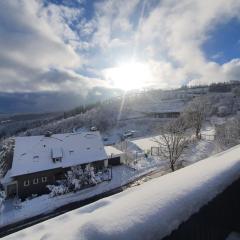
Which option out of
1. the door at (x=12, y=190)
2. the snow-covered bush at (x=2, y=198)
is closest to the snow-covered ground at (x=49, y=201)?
the snow-covered bush at (x=2, y=198)

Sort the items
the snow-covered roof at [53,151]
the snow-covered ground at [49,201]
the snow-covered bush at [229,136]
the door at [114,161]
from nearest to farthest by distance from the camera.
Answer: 1. the snow-covered ground at [49,201]
2. the snow-covered roof at [53,151]
3. the snow-covered bush at [229,136]
4. the door at [114,161]

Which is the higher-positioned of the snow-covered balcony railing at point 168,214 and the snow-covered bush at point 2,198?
the snow-covered balcony railing at point 168,214

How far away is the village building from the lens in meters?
20.1

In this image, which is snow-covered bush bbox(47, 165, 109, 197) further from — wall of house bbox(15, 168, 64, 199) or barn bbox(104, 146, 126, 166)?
barn bbox(104, 146, 126, 166)

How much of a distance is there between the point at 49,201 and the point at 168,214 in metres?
18.4

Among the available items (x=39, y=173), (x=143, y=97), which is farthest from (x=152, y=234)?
(x=143, y=97)

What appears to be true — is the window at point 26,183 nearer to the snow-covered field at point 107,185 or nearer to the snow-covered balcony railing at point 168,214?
the snow-covered field at point 107,185

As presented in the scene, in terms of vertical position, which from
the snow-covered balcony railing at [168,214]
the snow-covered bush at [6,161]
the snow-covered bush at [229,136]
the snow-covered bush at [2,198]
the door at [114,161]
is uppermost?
the snow-covered balcony railing at [168,214]

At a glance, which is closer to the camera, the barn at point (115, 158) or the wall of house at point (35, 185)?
the wall of house at point (35, 185)

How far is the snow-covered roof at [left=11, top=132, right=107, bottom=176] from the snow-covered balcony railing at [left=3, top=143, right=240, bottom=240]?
20.3 m

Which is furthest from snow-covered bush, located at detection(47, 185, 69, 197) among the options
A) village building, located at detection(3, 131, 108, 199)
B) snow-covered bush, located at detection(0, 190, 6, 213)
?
snow-covered bush, located at detection(0, 190, 6, 213)

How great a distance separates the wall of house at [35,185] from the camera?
19984 millimetres

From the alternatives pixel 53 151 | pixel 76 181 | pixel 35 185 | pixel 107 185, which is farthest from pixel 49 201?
A: pixel 53 151

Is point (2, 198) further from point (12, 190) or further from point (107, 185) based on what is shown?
point (107, 185)
